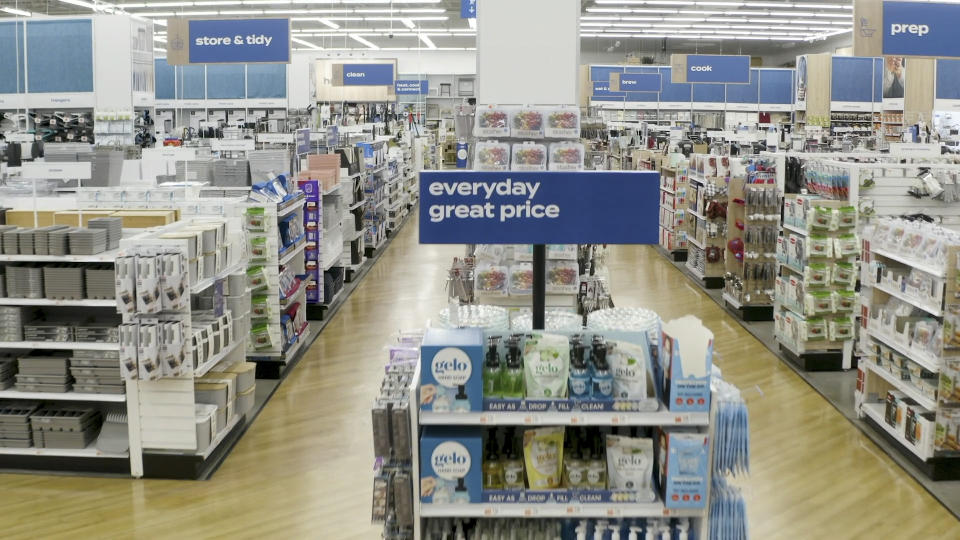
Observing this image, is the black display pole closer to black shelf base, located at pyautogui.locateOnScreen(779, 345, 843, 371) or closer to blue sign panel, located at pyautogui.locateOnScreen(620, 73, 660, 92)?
black shelf base, located at pyautogui.locateOnScreen(779, 345, 843, 371)

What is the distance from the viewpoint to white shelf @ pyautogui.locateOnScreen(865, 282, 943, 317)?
18.7 feet

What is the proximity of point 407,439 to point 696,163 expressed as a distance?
9954mm

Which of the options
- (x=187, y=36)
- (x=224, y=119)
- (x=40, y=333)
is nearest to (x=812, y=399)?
(x=40, y=333)

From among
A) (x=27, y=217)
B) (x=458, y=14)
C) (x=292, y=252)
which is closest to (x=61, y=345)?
(x=27, y=217)

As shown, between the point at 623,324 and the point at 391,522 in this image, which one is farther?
the point at 623,324

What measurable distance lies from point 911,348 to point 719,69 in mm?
13866

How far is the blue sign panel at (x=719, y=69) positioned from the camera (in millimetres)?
18562

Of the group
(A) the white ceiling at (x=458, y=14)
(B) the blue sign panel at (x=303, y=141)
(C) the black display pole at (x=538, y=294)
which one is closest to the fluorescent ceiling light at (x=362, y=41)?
(A) the white ceiling at (x=458, y=14)

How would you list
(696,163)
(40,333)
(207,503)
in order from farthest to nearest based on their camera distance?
(696,163) < (40,333) < (207,503)

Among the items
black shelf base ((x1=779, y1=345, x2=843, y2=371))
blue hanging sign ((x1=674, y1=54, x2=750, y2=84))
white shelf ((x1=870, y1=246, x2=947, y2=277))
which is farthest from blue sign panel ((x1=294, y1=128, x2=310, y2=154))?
blue hanging sign ((x1=674, y1=54, x2=750, y2=84))

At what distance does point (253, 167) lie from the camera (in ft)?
28.3

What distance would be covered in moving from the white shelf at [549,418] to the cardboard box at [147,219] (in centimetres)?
413

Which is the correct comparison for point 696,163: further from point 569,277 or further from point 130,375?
point 130,375

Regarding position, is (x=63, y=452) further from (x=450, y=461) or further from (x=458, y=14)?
(x=458, y=14)
